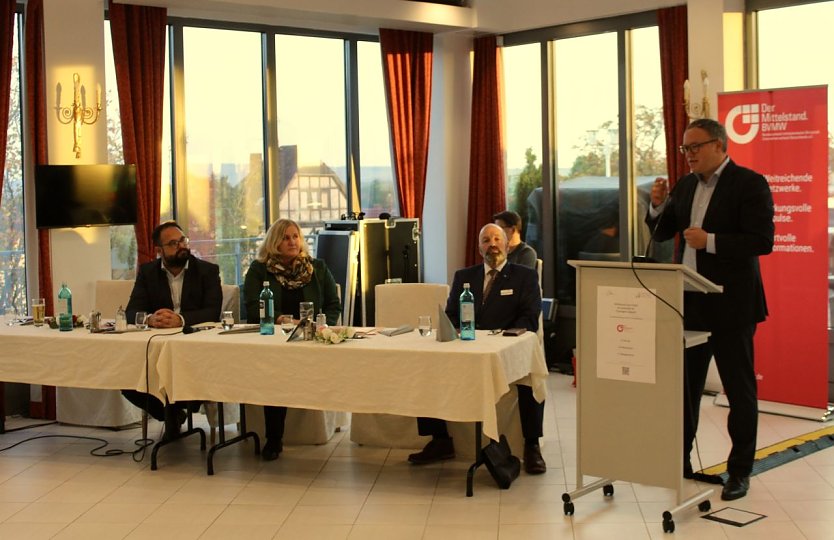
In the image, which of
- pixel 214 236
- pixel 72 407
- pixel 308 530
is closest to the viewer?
pixel 308 530

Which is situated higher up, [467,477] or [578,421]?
[578,421]

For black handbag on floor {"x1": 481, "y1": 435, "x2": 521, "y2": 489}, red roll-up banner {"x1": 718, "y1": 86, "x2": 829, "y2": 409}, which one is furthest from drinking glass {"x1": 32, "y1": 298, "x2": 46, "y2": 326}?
red roll-up banner {"x1": 718, "y1": 86, "x2": 829, "y2": 409}

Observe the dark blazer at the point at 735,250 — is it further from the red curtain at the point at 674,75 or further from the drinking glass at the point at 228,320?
the red curtain at the point at 674,75

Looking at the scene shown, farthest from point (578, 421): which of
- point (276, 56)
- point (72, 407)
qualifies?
point (276, 56)

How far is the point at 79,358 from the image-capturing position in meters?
5.27

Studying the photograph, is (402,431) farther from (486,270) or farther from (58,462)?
(58,462)

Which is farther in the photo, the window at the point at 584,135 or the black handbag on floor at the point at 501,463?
the window at the point at 584,135

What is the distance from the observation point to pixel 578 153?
846 cm

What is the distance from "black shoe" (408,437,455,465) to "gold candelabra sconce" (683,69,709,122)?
3360 mm

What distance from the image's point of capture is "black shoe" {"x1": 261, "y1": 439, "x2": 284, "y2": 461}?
5.45m

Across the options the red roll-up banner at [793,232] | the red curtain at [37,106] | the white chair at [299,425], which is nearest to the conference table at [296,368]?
the white chair at [299,425]

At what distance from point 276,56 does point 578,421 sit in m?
5.10

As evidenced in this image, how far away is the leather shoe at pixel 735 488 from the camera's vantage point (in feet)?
14.8

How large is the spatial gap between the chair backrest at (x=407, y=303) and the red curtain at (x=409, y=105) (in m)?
2.85
